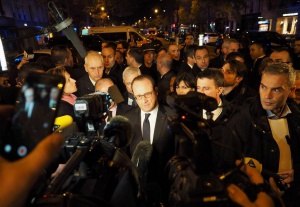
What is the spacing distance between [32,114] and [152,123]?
195 centimetres

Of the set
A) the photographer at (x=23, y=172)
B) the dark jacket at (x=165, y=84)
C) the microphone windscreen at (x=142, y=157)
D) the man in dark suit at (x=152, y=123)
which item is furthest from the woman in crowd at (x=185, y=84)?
the photographer at (x=23, y=172)

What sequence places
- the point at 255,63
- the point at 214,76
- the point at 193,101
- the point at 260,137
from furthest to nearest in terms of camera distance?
1. the point at 255,63
2. the point at 214,76
3. the point at 260,137
4. the point at 193,101

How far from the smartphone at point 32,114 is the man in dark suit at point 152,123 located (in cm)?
172

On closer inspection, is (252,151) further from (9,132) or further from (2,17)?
(2,17)

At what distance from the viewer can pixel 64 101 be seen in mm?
2770

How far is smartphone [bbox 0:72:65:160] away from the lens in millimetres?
808

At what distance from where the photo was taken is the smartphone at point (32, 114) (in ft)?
2.65

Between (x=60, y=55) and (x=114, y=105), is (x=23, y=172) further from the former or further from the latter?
(x=60, y=55)

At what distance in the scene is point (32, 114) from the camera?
83cm

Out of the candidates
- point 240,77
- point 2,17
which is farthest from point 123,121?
point 2,17

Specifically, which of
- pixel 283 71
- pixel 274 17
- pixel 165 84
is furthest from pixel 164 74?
pixel 274 17

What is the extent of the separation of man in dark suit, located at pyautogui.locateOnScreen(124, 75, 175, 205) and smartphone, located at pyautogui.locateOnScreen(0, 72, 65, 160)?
172 centimetres

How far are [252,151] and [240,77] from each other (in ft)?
6.33

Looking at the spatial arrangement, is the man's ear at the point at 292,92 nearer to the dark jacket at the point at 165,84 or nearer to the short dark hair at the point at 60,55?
the dark jacket at the point at 165,84
